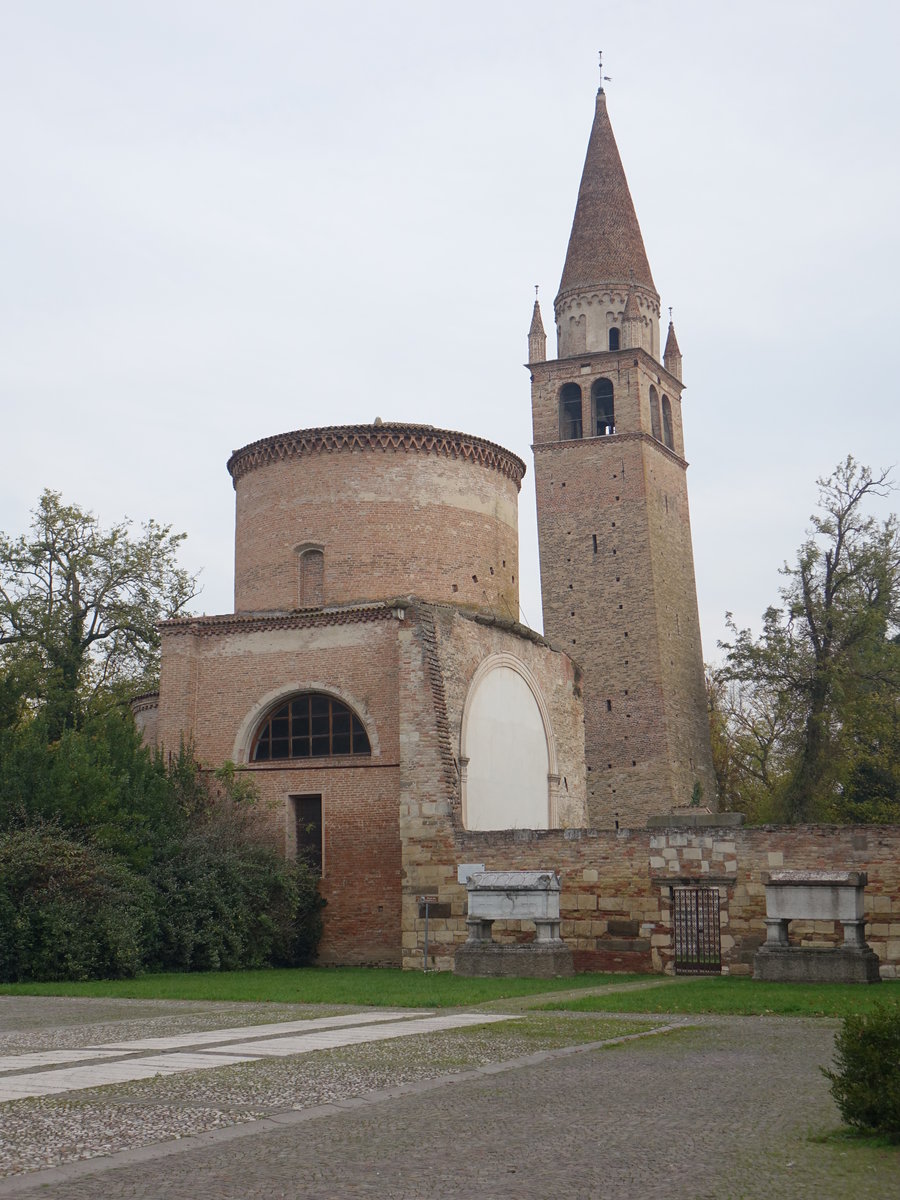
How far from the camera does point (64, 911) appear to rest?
17578 millimetres

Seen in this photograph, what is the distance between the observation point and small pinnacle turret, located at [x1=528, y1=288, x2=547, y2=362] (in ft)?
163

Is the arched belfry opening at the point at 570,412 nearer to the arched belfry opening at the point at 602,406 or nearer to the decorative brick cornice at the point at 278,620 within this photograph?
the arched belfry opening at the point at 602,406

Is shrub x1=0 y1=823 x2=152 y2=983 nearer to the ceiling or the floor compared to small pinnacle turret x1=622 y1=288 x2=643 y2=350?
nearer to the floor

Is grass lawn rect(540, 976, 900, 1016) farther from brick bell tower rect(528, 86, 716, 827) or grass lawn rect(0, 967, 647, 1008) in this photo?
brick bell tower rect(528, 86, 716, 827)

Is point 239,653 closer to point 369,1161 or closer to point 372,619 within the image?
point 372,619

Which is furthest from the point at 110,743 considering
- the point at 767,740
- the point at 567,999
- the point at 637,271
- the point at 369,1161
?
the point at 637,271

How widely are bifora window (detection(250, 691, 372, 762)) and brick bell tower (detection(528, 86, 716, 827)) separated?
21.8m

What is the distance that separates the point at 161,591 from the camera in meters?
34.3

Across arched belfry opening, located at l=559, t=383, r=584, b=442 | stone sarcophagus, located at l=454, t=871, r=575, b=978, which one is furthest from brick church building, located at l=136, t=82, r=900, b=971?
arched belfry opening, located at l=559, t=383, r=584, b=442

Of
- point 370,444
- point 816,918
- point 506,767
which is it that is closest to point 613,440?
point 370,444

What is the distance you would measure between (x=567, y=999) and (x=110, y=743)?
33.4ft

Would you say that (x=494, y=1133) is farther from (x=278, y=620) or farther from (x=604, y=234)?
(x=604, y=234)

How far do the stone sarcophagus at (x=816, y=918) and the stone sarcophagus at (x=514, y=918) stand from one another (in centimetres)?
276

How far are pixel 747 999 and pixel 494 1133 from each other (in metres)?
7.94
